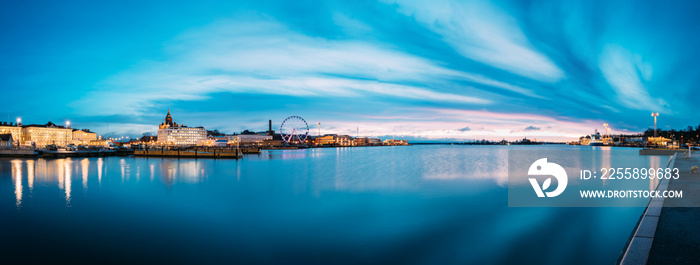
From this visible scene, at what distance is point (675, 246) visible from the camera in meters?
7.09

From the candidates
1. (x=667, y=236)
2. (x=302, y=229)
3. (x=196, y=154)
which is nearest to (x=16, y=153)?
(x=196, y=154)

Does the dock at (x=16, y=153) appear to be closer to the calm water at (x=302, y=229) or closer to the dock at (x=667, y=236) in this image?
the calm water at (x=302, y=229)

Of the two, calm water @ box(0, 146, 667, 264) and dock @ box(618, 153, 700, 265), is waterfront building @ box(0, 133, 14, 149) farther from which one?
dock @ box(618, 153, 700, 265)

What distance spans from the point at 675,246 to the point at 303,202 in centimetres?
1474

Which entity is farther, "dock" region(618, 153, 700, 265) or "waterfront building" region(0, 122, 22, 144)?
"waterfront building" region(0, 122, 22, 144)

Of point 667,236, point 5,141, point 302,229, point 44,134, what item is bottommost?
point 302,229

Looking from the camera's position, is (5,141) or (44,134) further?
(44,134)

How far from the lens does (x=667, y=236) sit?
782 centimetres

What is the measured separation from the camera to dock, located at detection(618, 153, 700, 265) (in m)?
6.51

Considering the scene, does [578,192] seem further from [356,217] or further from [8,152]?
[8,152]

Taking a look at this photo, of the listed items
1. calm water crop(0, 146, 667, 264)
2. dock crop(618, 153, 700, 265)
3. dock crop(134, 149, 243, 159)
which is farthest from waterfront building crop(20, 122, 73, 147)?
dock crop(618, 153, 700, 265)

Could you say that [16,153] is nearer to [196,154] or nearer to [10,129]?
[196,154]

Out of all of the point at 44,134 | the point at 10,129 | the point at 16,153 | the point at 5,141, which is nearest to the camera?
the point at 16,153

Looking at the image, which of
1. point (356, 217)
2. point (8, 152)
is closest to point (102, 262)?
point (356, 217)
